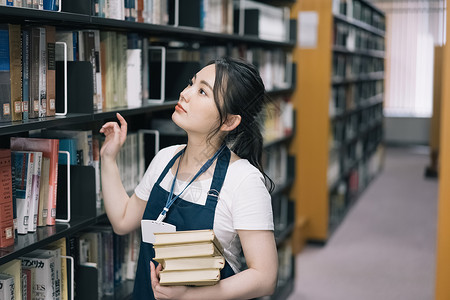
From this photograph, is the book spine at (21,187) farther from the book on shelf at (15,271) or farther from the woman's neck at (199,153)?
the woman's neck at (199,153)

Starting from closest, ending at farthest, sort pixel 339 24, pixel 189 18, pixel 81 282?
pixel 81 282 < pixel 189 18 < pixel 339 24

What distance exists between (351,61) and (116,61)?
14.7 ft

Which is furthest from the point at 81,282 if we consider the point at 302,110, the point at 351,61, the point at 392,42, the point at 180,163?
the point at 392,42

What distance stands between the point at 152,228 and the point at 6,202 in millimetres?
405

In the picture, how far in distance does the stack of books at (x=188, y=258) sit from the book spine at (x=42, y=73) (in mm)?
606

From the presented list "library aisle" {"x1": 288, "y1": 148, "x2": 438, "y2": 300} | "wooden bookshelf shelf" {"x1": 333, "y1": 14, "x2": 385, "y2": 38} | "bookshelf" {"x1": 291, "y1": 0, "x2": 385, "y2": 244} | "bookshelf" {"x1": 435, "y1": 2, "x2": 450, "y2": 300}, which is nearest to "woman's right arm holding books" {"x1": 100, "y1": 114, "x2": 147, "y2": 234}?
"bookshelf" {"x1": 435, "y1": 2, "x2": 450, "y2": 300}

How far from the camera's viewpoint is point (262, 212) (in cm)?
154

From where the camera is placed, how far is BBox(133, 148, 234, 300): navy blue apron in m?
1.60

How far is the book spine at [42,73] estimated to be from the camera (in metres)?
1.74

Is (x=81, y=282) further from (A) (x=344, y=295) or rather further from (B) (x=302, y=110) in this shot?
(B) (x=302, y=110)

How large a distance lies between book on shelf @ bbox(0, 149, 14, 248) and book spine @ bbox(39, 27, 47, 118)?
0.18 meters

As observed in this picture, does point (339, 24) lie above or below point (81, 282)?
above

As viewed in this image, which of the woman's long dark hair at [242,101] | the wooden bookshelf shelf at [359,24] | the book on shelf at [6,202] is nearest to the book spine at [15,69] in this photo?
the book on shelf at [6,202]

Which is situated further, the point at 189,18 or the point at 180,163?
the point at 189,18
